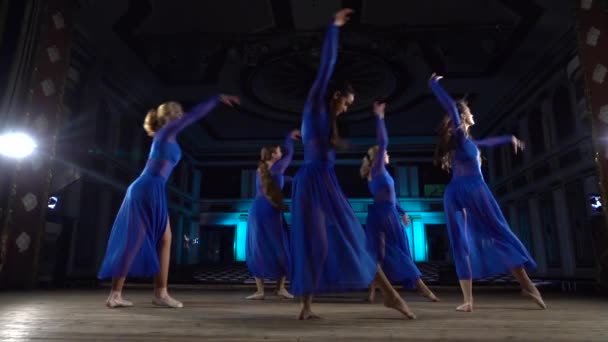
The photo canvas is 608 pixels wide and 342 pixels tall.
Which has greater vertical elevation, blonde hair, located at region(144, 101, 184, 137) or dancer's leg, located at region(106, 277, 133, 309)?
blonde hair, located at region(144, 101, 184, 137)

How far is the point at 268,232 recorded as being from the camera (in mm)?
4234

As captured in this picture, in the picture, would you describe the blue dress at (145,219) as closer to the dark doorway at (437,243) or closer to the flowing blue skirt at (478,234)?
the flowing blue skirt at (478,234)

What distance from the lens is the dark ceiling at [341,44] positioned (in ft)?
24.2

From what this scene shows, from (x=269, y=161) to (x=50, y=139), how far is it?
3.25 m

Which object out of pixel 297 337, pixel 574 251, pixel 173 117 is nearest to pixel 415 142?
pixel 574 251

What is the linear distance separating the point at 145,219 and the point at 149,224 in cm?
5

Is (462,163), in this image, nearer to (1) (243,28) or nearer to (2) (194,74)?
(1) (243,28)

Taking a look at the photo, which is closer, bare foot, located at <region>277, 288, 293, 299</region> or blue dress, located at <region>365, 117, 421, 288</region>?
blue dress, located at <region>365, 117, 421, 288</region>

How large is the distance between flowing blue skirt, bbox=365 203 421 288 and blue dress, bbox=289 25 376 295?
1550mm

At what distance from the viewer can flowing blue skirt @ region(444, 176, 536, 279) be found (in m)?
3.05

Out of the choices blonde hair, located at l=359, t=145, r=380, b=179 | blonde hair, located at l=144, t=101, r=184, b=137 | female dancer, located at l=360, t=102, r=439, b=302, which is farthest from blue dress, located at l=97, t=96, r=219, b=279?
female dancer, located at l=360, t=102, r=439, b=302

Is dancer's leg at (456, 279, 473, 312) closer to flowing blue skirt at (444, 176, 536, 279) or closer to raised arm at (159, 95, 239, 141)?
flowing blue skirt at (444, 176, 536, 279)

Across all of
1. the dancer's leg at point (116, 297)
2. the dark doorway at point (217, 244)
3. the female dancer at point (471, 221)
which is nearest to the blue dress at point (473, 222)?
the female dancer at point (471, 221)

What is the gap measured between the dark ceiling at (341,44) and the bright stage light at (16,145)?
3320 millimetres
